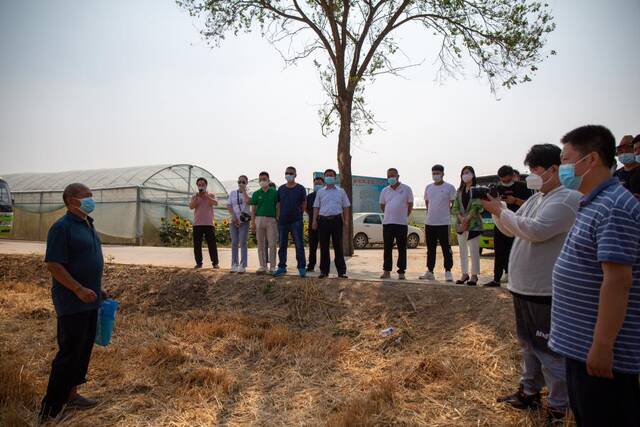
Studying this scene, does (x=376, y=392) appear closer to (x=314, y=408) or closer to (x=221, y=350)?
(x=314, y=408)

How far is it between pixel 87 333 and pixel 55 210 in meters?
19.8

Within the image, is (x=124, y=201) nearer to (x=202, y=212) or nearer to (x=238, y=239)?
(x=202, y=212)

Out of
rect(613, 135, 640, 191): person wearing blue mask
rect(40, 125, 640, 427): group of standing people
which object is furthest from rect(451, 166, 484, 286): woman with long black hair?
rect(613, 135, 640, 191): person wearing blue mask

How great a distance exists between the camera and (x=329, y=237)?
7.88 m

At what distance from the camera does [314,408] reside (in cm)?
418

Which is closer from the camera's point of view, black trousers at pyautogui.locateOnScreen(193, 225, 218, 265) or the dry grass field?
the dry grass field

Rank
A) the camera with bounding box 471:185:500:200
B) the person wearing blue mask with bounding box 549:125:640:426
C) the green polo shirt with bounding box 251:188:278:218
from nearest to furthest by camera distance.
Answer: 1. the person wearing blue mask with bounding box 549:125:640:426
2. the camera with bounding box 471:185:500:200
3. the green polo shirt with bounding box 251:188:278:218

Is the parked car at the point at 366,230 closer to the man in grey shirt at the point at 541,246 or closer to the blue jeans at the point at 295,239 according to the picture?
the blue jeans at the point at 295,239

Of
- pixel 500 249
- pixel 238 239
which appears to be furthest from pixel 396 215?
pixel 238 239

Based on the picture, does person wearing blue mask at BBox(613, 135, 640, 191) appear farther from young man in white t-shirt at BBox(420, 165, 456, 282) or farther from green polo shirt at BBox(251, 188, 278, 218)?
green polo shirt at BBox(251, 188, 278, 218)

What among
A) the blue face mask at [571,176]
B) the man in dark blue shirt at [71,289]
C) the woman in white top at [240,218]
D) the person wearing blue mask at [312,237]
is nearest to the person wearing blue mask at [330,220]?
the person wearing blue mask at [312,237]

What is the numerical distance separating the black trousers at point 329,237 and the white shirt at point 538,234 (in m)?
4.47

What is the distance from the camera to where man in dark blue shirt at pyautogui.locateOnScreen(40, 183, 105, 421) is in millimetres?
3668

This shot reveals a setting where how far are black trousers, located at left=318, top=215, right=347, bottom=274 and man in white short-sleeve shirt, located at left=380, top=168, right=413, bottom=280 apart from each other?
76 centimetres
